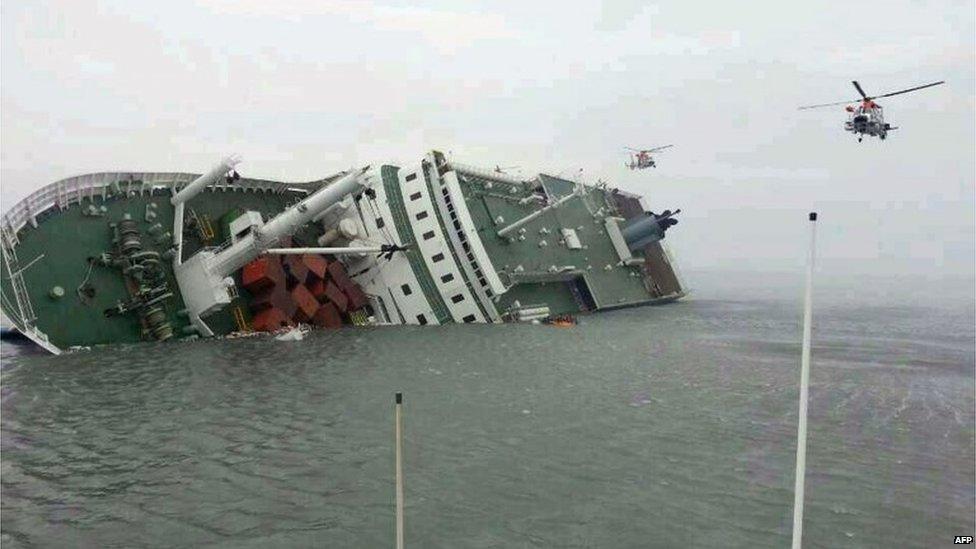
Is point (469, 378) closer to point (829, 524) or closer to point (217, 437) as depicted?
point (217, 437)

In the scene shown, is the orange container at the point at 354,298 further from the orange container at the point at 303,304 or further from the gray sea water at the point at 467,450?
the gray sea water at the point at 467,450

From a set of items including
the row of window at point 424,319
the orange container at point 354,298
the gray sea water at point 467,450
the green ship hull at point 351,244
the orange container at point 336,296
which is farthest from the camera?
the row of window at point 424,319

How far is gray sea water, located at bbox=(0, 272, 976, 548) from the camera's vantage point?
11195 millimetres

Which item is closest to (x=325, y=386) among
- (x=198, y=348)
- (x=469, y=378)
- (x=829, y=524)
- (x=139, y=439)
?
(x=469, y=378)

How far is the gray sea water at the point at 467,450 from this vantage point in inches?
441

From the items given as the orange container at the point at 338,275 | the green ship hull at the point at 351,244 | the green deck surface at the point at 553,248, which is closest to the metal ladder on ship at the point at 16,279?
the green ship hull at the point at 351,244

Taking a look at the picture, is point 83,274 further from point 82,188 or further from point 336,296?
point 336,296

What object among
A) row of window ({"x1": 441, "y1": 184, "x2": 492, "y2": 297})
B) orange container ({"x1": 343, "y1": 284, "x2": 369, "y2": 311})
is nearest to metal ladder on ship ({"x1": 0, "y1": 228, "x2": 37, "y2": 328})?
orange container ({"x1": 343, "y1": 284, "x2": 369, "y2": 311})

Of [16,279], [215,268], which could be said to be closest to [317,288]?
[215,268]

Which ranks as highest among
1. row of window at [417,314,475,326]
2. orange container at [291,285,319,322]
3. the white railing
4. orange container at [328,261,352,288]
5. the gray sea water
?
the white railing

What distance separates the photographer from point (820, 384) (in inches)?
1028

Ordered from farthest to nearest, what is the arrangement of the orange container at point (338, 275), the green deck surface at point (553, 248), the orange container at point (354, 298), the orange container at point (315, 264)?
the green deck surface at point (553, 248) → the orange container at point (354, 298) → the orange container at point (338, 275) → the orange container at point (315, 264)

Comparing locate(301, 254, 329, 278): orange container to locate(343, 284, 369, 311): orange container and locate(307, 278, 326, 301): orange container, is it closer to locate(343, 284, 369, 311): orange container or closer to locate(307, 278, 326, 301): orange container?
locate(307, 278, 326, 301): orange container

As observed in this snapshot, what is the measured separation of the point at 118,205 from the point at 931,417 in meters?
38.1
